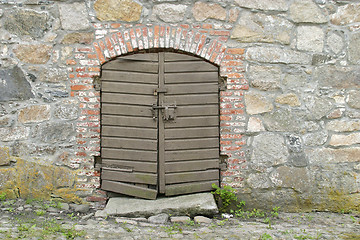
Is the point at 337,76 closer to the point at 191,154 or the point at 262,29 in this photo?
the point at 262,29

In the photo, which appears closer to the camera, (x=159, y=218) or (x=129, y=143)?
(x=159, y=218)

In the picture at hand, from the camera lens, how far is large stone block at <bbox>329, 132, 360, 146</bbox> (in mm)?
4582

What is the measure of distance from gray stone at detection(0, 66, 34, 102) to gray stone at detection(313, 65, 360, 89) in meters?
3.33

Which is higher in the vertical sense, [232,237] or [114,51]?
[114,51]

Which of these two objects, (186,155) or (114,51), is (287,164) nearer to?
(186,155)

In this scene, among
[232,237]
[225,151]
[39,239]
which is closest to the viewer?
[39,239]

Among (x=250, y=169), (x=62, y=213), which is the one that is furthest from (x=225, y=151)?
(x=62, y=213)

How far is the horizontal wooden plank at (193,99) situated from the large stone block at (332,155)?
1.26 meters

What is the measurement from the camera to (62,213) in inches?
167

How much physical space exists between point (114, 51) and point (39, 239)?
2.10 m

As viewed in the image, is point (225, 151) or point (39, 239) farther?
point (225, 151)

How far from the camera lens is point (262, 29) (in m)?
4.47

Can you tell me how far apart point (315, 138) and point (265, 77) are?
3.05ft

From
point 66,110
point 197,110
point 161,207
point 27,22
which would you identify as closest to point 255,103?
point 197,110
